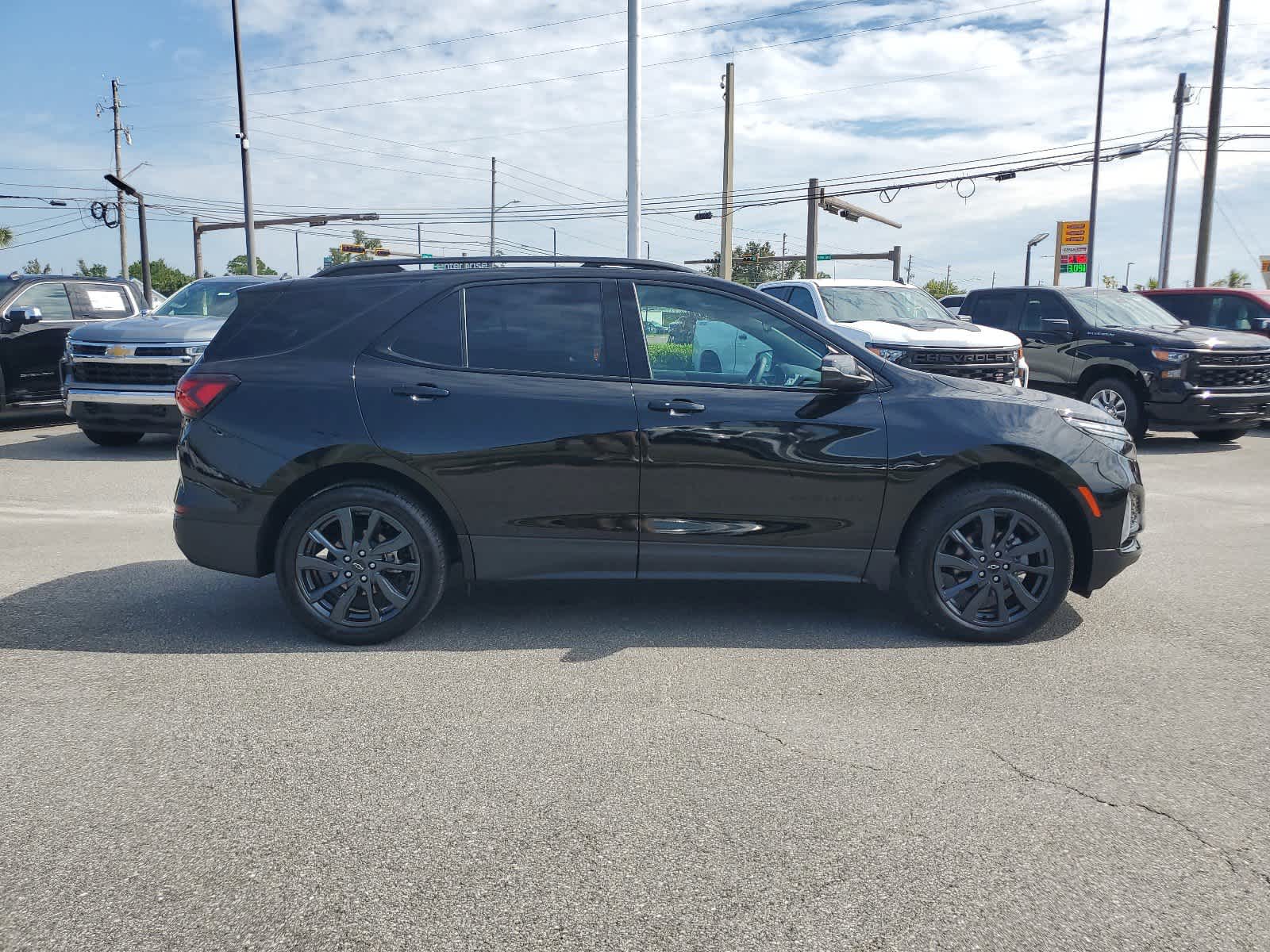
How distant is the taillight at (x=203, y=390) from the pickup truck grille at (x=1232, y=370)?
443 inches

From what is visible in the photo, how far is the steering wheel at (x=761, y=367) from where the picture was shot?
4.89 metres

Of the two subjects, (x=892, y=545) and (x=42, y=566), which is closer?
(x=892, y=545)

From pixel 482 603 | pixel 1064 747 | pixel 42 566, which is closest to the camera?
pixel 1064 747

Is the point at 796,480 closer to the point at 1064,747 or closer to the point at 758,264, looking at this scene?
the point at 1064,747

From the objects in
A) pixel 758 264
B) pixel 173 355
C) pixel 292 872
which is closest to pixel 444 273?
pixel 292 872

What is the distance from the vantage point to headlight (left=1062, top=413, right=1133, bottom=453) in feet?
16.1

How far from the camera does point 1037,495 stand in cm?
498

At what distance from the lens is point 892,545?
4871 millimetres

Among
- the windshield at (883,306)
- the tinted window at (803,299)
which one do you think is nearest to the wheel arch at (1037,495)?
the windshield at (883,306)

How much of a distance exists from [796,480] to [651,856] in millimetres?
2281

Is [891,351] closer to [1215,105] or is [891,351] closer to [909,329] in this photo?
[909,329]

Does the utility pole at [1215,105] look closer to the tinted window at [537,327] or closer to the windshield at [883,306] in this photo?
the windshield at [883,306]

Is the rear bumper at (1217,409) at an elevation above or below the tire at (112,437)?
above

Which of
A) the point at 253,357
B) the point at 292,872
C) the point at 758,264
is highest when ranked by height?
the point at 758,264
